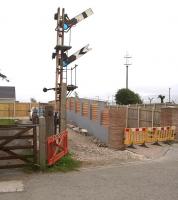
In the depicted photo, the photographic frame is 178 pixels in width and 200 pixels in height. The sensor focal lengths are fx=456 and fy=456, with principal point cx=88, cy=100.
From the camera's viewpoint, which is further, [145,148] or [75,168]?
[145,148]

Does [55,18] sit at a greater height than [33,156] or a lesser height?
greater

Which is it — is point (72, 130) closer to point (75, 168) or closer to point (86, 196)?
point (75, 168)

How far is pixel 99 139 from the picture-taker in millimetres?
27500

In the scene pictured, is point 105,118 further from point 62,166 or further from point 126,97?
point 126,97

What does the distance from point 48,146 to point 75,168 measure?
42.3 inches

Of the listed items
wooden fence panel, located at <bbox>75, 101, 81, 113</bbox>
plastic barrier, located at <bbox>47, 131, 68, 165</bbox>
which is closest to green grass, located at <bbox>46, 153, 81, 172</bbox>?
plastic barrier, located at <bbox>47, 131, 68, 165</bbox>

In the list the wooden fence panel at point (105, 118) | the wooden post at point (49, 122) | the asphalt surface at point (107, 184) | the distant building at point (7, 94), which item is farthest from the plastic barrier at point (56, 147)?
the distant building at point (7, 94)

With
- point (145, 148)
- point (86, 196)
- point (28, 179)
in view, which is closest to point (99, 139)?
point (145, 148)

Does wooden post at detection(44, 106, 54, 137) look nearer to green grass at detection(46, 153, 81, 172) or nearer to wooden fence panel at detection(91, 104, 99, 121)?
green grass at detection(46, 153, 81, 172)

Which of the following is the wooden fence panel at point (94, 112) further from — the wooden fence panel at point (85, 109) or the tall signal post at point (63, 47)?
the tall signal post at point (63, 47)

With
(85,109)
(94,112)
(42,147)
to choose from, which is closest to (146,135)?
(94,112)

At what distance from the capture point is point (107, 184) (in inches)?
413

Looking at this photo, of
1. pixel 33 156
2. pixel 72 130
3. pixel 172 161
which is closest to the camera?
pixel 33 156

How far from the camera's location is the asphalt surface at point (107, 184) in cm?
929
